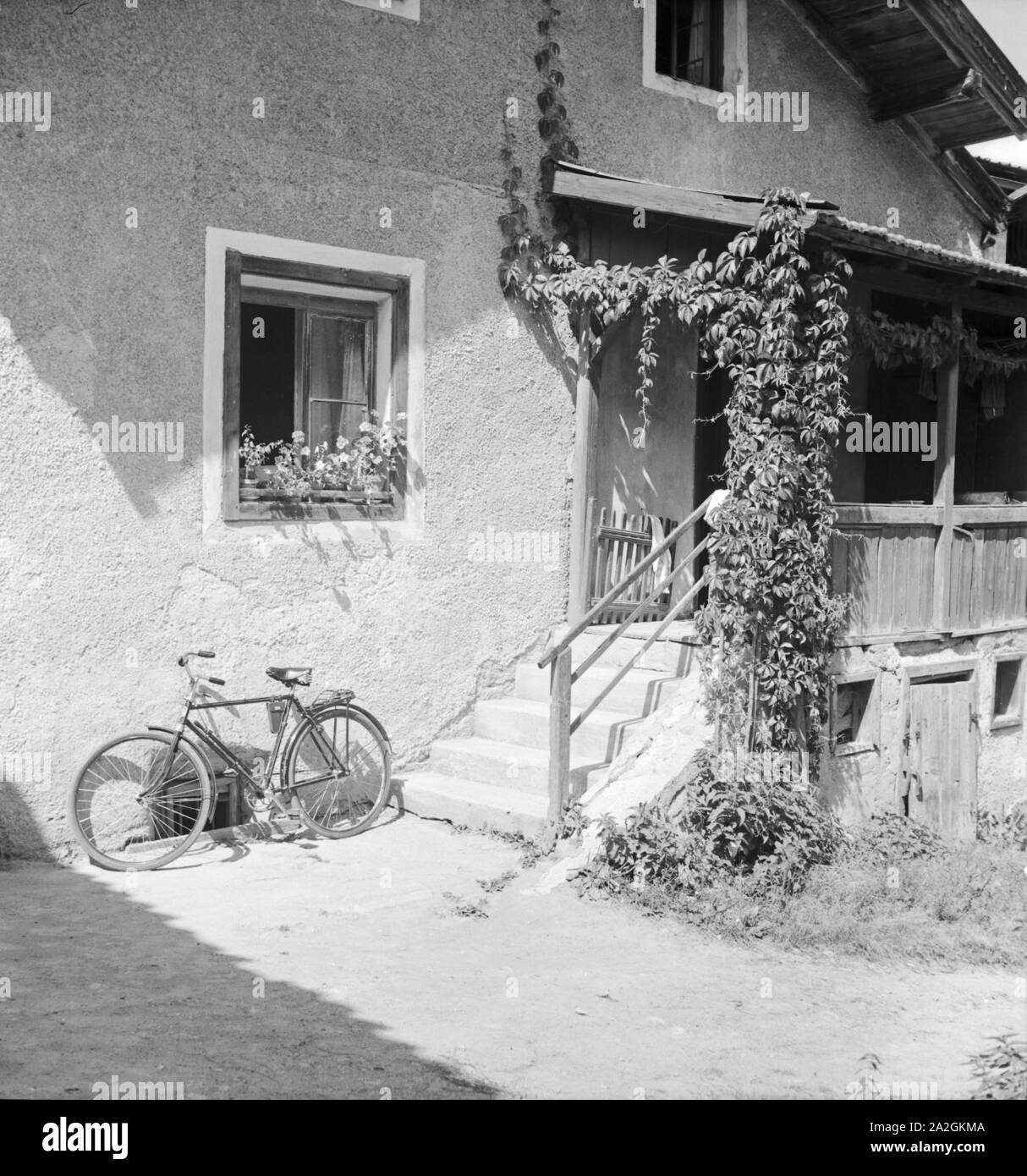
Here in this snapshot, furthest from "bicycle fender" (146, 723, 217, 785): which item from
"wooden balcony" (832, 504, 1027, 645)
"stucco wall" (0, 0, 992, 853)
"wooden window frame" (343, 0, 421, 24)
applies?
"wooden window frame" (343, 0, 421, 24)

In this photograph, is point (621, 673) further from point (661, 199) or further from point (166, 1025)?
point (166, 1025)

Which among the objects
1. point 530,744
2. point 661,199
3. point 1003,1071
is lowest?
point 1003,1071

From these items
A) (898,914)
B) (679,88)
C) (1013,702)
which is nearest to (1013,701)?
(1013,702)

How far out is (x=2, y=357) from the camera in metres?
7.11

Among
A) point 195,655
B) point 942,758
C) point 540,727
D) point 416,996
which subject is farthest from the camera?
point 942,758

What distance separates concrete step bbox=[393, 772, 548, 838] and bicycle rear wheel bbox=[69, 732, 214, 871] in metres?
1.49

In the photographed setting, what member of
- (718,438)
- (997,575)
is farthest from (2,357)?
(997,575)

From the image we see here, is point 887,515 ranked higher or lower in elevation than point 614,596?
higher

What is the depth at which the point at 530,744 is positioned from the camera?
8.87 meters

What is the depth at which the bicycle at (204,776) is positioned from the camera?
7.34m

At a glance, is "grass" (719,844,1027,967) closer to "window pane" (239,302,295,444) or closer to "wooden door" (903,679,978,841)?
"wooden door" (903,679,978,841)

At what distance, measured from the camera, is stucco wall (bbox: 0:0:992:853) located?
23.8ft

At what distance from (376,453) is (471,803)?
7.67 ft
